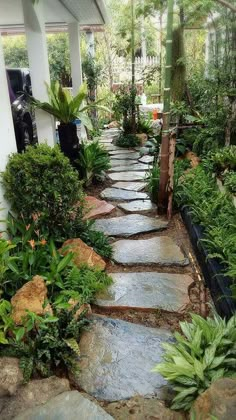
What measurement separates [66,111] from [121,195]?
4.66ft

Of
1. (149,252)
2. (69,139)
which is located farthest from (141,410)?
(69,139)

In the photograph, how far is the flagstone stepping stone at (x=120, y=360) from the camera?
197 cm

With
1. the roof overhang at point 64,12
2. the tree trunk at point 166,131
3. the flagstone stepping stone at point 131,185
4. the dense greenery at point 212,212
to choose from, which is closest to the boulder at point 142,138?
the roof overhang at point 64,12

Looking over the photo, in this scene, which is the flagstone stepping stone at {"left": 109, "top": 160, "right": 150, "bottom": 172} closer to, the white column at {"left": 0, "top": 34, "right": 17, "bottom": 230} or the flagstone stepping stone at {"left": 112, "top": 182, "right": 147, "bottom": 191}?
the flagstone stepping stone at {"left": 112, "top": 182, "right": 147, "bottom": 191}

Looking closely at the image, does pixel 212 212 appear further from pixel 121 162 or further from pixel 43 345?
pixel 121 162

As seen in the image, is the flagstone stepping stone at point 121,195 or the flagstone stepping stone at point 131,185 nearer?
the flagstone stepping stone at point 121,195

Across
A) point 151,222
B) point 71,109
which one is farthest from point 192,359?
point 71,109

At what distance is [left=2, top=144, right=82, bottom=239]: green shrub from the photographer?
9.77 feet

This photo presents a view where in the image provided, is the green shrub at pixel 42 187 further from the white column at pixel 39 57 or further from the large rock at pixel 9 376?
the white column at pixel 39 57

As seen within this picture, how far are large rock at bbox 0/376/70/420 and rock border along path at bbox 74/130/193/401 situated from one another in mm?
158

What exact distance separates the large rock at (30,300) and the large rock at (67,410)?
0.58 m

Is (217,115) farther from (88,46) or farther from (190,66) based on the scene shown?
(88,46)

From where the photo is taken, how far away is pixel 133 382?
6.60 ft

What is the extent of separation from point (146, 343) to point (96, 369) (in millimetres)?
393
